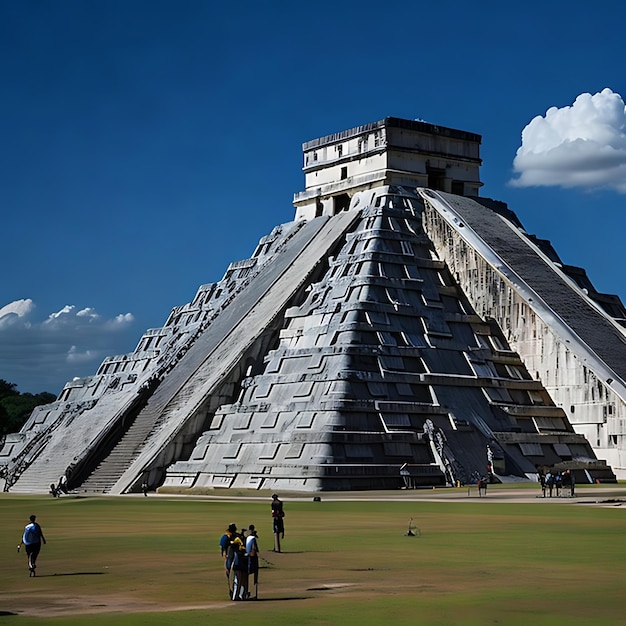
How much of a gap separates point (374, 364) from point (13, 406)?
6090cm

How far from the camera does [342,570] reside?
20.9 meters

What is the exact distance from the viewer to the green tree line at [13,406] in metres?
87.1

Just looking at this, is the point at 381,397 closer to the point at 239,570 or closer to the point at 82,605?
the point at 239,570

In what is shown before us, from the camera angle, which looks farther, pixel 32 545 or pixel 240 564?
pixel 32 545

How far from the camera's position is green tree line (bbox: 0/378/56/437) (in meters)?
87.1

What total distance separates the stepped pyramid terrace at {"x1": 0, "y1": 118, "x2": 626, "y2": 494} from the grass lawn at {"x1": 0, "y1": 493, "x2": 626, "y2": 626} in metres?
12.7

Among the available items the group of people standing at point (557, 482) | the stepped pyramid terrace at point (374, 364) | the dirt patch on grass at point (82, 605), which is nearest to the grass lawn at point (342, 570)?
the dirt patch on grass at point (82, 605)

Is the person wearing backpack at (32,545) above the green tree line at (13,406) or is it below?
below

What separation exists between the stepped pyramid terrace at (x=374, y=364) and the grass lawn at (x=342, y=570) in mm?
12727

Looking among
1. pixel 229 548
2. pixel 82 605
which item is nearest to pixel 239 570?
pixel 229 548

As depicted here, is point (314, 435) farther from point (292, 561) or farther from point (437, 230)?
point (292, 561)

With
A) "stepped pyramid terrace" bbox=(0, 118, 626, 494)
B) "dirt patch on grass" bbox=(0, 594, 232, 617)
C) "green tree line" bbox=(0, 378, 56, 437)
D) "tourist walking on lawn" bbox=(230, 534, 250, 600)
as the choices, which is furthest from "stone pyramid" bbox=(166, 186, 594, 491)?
"green tree line" bbox=(0, 378, 56, 437)

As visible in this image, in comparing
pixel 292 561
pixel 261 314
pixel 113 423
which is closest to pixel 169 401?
pixel 113 423

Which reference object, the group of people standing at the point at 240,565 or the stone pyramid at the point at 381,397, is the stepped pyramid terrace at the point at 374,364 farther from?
the group of people standing at the point at 240,565
